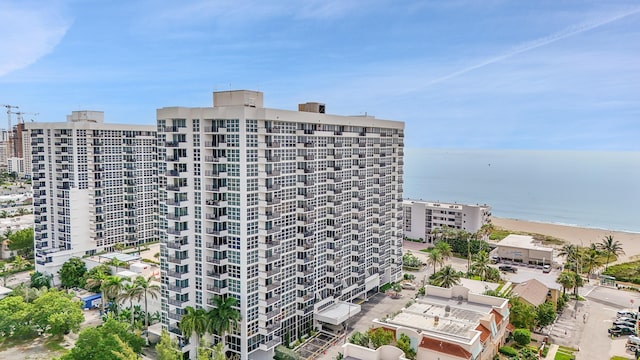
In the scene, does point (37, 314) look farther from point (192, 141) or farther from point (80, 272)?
point (192, 141)

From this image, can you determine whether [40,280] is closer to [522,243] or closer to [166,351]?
[166,351]

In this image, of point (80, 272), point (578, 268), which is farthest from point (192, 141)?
point (578, 268)

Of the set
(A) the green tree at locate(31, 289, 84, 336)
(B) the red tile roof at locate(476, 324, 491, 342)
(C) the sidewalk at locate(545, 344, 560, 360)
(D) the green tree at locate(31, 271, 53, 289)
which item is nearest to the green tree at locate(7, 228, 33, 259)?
(D) the green tree at locate(31, 271, 53, 289)

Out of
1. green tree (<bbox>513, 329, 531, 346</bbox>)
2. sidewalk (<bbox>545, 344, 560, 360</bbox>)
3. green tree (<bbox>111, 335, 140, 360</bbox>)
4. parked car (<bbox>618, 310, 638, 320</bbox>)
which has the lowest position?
sidewalk (<bbox>545, 344, 560, 360</bbox>)

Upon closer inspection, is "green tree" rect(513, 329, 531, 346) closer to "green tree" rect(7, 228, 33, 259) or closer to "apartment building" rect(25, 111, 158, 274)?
"apartment building" rect(25, 111, 158, 274)

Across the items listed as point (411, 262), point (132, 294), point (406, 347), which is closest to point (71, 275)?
point (132, 294)
